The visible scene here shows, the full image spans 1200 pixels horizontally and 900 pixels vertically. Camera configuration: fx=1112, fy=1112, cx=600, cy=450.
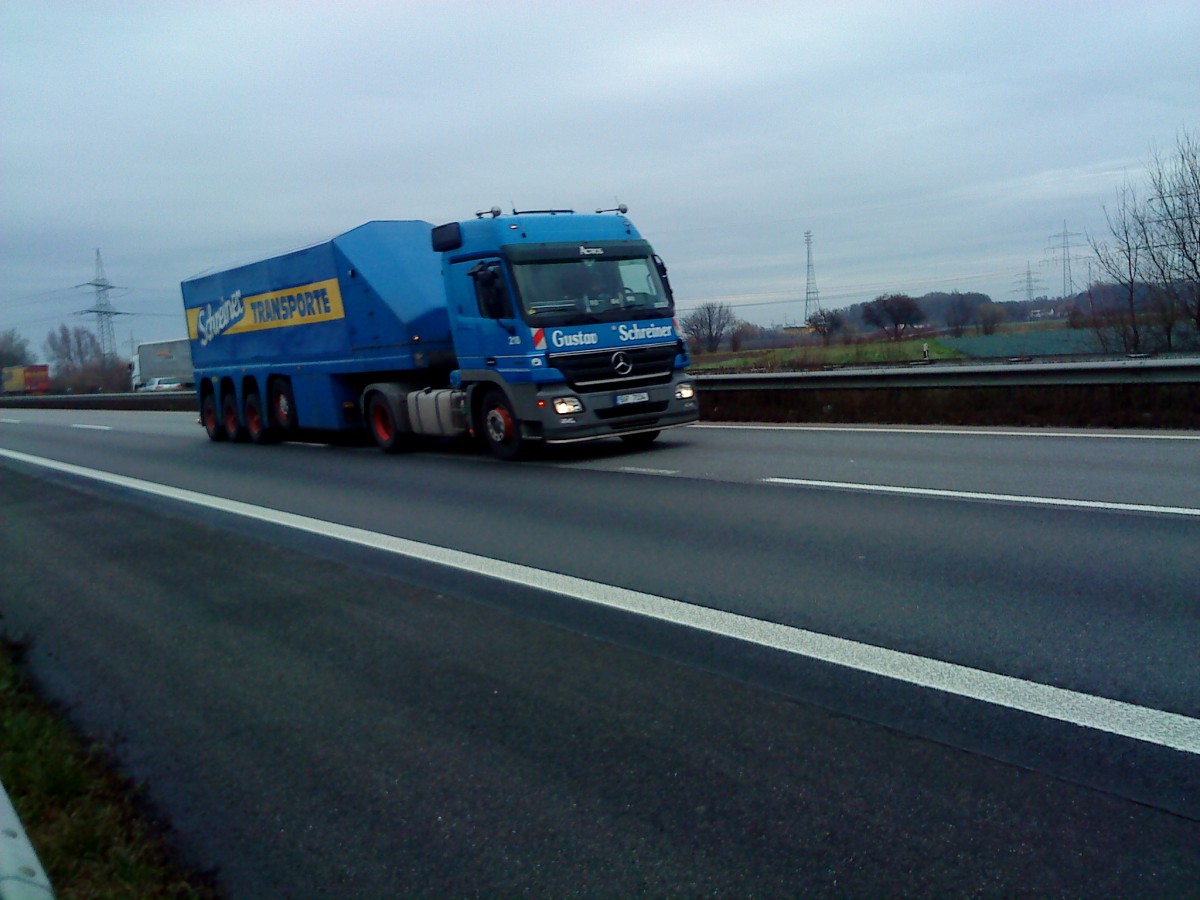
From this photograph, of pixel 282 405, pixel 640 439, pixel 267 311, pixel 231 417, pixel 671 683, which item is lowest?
pixel 671 683

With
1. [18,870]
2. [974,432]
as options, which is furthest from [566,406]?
[18,870]

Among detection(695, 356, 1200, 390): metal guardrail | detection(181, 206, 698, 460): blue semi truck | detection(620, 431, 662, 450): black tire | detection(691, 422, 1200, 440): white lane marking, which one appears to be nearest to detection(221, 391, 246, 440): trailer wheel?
detection(181, 206, 698, 460): blue semi truck

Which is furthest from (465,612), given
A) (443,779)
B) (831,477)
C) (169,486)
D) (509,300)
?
(169,486)

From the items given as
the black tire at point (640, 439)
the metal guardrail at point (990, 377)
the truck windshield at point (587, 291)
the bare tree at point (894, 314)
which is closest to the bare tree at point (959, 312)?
the bare tree at point (894, 314)

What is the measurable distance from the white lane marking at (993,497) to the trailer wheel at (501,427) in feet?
15.0

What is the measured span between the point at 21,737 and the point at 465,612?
261cm

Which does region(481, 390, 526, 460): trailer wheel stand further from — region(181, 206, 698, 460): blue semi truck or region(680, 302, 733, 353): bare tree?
region(680, 302, 733, 353): bare tree

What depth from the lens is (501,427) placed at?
15.3 metres

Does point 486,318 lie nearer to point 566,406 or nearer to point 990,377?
point 566,406

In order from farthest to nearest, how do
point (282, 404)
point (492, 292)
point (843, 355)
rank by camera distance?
point (843, 355)
point (282, 404)
point (492, 292)

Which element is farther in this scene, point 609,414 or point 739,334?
point 739,334

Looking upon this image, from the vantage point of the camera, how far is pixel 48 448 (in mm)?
24781

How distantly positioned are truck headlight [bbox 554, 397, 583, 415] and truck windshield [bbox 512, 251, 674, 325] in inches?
39.0

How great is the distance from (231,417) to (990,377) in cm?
1531
